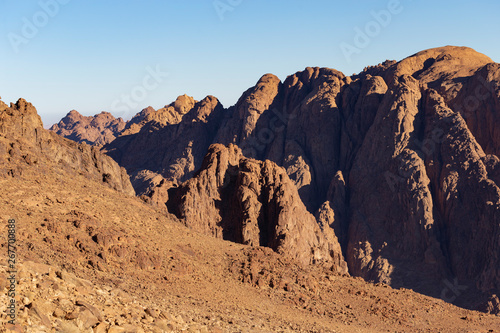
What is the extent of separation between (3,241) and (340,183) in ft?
293

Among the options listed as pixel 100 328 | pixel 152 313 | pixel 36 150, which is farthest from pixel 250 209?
pixel 100 328

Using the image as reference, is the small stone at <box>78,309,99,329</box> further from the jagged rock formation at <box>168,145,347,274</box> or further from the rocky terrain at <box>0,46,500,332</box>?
the jagged rock formation at <box>168,145,347,274</box>

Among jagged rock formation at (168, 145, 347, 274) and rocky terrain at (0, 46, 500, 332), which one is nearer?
rocky terrain at (0, 46, 500, 332)

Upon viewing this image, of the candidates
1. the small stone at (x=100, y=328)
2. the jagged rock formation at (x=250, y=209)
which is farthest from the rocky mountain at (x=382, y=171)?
the small stone at (x=100, y=328)

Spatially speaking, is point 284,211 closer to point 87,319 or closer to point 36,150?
point 36,150

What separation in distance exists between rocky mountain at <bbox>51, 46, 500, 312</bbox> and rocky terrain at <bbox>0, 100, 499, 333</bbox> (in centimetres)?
1621

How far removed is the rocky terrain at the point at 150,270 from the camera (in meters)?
28.3

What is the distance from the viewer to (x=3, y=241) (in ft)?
101

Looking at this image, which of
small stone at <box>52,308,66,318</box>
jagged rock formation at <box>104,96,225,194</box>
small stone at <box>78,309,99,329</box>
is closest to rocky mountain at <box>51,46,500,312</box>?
jagged rock formation at <box>104,96,225,194</box>

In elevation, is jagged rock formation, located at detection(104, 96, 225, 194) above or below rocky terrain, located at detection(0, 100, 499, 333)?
above

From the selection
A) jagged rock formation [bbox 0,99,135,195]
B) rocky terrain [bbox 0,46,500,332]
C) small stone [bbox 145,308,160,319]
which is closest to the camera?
small stone [bbox 145,308,160,319]

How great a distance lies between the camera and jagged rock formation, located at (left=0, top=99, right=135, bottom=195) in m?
44.2

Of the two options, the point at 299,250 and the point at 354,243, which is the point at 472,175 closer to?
the point at 354,243

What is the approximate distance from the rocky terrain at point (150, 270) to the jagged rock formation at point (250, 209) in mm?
11007
